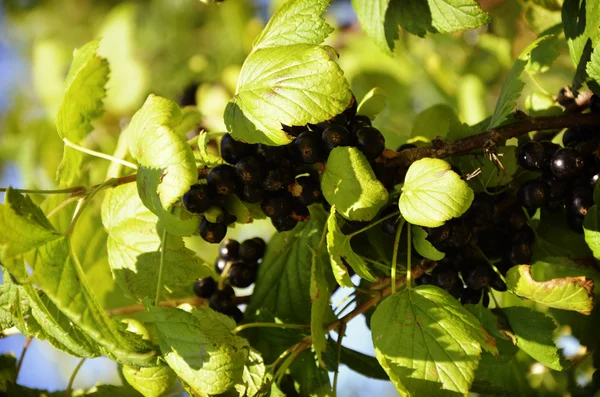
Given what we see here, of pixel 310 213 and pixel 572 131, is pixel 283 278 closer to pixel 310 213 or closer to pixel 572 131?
pixel 310 213

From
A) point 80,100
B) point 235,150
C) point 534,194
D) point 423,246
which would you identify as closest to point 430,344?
point 423,246

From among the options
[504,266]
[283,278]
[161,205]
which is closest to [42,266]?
[161,205]

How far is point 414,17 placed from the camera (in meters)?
0.91

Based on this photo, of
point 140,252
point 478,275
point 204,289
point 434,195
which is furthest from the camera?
point 204,289

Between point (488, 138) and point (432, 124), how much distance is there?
0.75 feet

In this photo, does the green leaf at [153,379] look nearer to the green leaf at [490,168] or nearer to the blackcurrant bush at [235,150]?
the blackcurrant bush at [235,150]

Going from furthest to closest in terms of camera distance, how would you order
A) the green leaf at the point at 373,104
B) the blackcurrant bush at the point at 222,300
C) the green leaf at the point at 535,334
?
the blackcurrant bush at the point at 222,300 < the green leaf at the point at 373,104 < the green leaf at the point at 535,334

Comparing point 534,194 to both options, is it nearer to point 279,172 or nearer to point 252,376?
point 279,172

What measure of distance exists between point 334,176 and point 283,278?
32 centimetres

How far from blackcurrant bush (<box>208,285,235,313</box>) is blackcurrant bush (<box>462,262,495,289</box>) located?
0.41 metres

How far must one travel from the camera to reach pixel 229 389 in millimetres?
813

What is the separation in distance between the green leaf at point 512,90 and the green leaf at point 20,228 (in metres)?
0.60

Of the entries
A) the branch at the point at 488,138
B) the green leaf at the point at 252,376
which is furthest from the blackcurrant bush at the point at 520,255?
the green leaf at the point at 252,376

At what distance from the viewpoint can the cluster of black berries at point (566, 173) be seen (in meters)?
0.76
